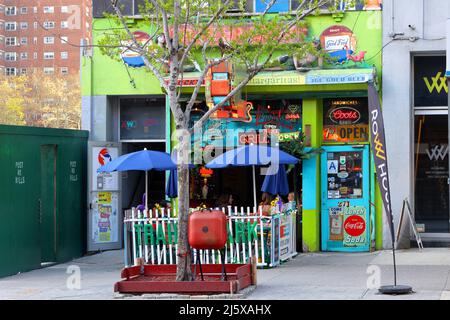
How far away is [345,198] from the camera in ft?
61.9

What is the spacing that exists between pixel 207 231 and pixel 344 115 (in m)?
7.49

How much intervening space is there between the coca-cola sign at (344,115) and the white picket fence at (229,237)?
322 cm

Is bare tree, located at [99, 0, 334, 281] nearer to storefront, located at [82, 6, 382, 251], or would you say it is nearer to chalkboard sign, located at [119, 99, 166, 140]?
storefront, located at [82, 6, 382, 251]

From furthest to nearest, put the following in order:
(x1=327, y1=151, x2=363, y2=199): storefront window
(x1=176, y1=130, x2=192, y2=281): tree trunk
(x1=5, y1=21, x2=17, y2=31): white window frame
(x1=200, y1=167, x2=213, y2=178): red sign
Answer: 1. (x1=5, y1=21, x2=17, y2=31): white window frame
2. (x1=200, y1=167, x2=213, y2=178): red sign
3. (x1=327, y1=151, x2=363, y2=199): storefront window
4. (x1=176, y1=130, x2=192, y2=281): tree trunk

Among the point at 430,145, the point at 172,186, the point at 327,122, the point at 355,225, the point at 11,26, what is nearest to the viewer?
the point at 172,186

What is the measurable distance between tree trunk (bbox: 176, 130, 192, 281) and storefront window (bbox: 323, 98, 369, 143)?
20.9 ft

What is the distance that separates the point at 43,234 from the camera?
17.7 metres

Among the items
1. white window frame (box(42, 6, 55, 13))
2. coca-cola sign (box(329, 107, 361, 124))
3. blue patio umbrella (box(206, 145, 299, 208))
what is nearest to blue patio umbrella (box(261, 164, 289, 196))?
blue patio umbrella (box(206, 145, 299, 208))

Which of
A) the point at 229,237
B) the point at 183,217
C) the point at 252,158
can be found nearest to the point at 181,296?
the point at 183,217

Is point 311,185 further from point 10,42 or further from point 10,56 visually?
point 10,42

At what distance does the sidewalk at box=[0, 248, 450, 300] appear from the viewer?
12641mm

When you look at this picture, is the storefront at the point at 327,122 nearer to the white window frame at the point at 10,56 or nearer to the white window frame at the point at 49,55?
the white window frame at the point at 49,55

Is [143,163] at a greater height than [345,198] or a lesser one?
greater
